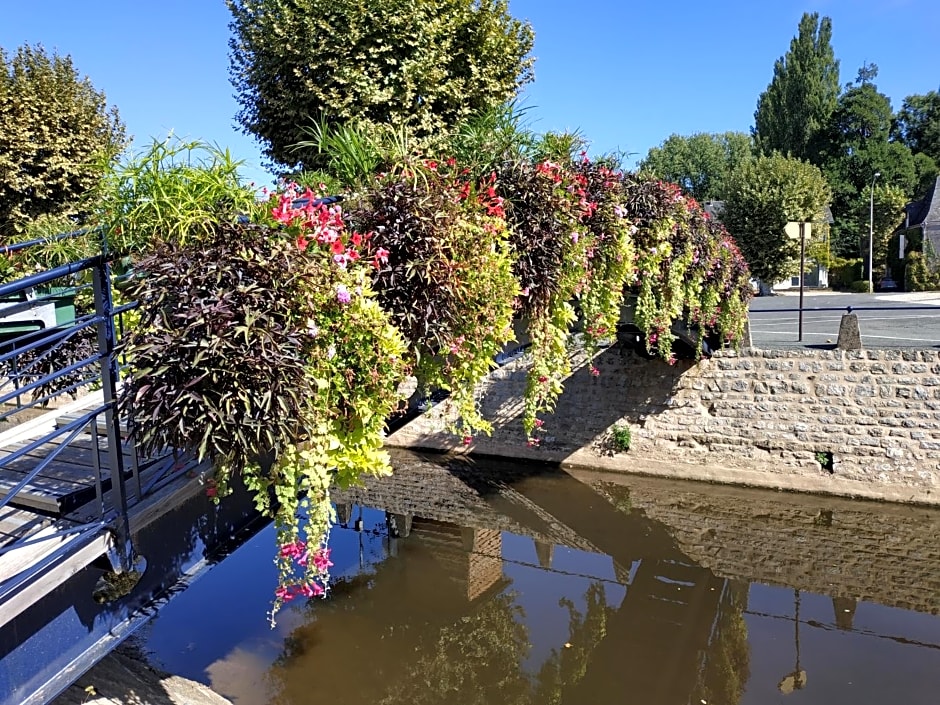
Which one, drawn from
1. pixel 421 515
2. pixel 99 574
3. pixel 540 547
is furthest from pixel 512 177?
pixel 421 515

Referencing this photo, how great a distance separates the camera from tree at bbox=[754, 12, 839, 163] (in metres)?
43.2

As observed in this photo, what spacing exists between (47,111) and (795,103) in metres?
44.1

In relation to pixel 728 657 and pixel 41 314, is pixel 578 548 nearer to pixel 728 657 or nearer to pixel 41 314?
pixel 728 657

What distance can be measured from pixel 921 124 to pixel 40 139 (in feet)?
162

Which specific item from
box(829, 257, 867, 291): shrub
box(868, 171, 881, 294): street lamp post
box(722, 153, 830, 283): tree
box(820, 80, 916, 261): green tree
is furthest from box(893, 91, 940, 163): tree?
box(722, 153, 830, 283): tree

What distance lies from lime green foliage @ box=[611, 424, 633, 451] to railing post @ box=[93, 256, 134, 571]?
8.67 meters

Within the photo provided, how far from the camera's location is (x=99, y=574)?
2779mm

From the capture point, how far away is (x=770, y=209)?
80.6ft

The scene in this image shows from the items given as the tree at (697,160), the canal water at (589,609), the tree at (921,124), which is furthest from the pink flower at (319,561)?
the tree at (921,124)

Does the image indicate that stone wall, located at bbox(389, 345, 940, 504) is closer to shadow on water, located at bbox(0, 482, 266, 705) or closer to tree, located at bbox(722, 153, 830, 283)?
shadow on water, located at bbox(0, 482, 266, 705)

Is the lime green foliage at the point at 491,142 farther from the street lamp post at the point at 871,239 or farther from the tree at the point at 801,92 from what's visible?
the tree at the point at 801,92

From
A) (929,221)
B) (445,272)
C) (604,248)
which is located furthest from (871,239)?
(445,272)

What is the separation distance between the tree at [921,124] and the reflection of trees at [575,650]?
47061 mm

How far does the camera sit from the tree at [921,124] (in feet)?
142
